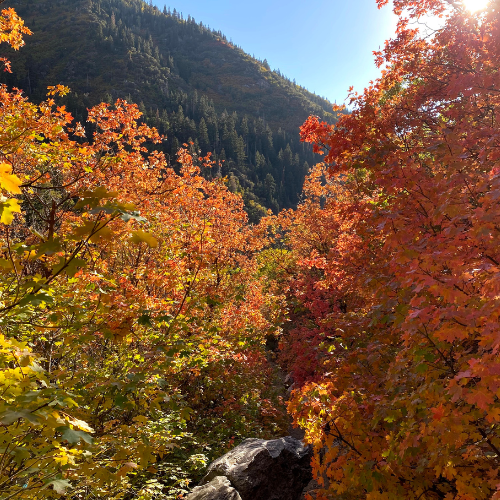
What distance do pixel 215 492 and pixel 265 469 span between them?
190 cm

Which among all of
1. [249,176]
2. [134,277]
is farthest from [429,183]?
[249,176]

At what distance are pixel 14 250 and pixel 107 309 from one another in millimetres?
1368

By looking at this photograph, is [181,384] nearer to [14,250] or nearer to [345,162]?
[345,162]

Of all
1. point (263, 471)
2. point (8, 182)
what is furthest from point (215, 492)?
point (8, 182)

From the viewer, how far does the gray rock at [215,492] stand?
6.04 meters

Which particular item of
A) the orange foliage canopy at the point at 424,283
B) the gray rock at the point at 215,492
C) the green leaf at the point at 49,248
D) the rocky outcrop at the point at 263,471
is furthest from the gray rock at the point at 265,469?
the green leaf at the point at 49,248

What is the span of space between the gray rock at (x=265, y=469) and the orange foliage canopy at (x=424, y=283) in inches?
125

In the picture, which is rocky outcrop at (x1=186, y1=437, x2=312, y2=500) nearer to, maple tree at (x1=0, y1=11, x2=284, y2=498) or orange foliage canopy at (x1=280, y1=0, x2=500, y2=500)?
maple tree at (x1=0, y1=11, x2=284, y2=498)

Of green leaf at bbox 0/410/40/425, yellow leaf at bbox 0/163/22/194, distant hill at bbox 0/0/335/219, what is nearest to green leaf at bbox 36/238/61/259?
yellow leaf at bbox 0/163/22/194

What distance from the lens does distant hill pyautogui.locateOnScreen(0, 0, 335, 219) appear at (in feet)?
310

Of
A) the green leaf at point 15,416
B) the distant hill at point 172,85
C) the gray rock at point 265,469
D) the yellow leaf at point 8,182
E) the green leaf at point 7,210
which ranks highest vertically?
the distant hill at point 172,85

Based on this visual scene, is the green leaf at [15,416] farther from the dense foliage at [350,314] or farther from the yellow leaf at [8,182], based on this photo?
the yellow leaf at [8,182]

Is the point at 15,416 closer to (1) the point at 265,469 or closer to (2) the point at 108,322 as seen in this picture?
(2) the point at 108,322

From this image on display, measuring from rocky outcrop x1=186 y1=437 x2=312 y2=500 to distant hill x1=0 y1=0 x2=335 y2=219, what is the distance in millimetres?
64329
